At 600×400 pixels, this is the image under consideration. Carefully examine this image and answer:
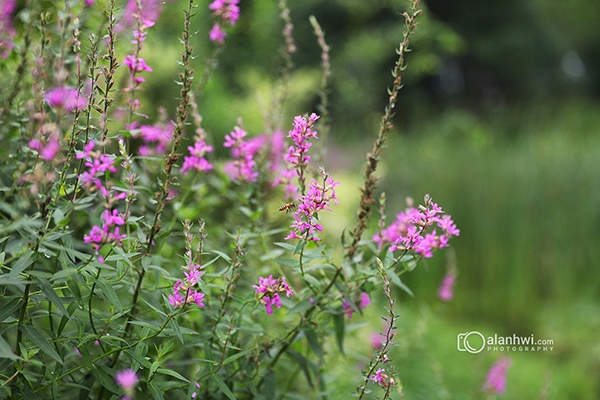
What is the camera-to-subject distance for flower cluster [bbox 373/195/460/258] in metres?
1.47

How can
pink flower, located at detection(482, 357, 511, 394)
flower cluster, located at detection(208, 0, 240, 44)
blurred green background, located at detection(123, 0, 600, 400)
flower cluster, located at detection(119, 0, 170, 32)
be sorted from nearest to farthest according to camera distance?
flower cluster, located at detection(208, 0, 240, 44) < flower cluster, located at detection(119, 0, 170, 32) < pink flower, located at detection(482, 357, 511, 394) < blurred green background, located at detection(123, 0, 600, 400)

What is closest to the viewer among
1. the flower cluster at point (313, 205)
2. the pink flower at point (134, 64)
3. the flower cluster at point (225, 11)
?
the flower cluster at point (313, 205)

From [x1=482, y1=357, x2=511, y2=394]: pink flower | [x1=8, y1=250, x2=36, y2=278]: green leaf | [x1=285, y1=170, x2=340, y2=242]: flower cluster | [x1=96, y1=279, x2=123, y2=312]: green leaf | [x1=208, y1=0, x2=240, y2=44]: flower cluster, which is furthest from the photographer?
[x1=482, y1=357, x2=511, y2=394]: pink flower

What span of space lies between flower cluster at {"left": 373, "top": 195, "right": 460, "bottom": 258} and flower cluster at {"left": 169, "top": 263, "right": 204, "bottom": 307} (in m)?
0.43

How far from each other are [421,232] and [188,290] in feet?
1.67

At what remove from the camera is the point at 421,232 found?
1505mm

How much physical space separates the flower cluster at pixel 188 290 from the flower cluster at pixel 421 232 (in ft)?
1.41

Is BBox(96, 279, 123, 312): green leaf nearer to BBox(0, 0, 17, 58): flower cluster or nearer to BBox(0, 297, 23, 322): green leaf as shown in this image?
BBox(0, 297, 23, 322): green leaf

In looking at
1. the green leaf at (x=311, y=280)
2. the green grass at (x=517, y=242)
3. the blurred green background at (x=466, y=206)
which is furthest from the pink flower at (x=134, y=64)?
the green grass at (x=517, y=242)

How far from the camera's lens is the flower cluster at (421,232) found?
4.82ft

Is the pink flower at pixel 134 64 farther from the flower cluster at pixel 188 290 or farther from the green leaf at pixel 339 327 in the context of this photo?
the green leaf at pixel 339 327

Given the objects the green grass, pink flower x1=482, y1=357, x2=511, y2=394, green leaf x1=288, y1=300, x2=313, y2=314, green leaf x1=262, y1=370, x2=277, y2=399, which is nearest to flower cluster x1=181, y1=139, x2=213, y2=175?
green leaf x1=288, y1=300, x2=313, y2=314

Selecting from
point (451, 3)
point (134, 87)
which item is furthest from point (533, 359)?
point (451, 3)

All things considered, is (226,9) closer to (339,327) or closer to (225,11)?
(225,11)
